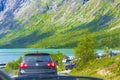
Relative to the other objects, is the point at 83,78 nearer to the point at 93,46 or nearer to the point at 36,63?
the point at 36,63

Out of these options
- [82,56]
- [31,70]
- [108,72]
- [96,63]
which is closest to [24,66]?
[31,70]

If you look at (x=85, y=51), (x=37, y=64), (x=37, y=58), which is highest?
(x=85, y=51)

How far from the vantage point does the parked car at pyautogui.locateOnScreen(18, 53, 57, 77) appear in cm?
2353

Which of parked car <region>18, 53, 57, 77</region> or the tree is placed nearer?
parked car <region>18, 53, 57, 77</region>

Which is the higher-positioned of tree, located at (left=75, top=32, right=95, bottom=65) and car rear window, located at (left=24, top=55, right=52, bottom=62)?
tree, located at (left=75, top=32, right=95, bottom=65)

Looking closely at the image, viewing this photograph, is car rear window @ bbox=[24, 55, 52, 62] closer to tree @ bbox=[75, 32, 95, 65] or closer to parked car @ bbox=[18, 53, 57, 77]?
parked car @ bbox=[18, 53, 57, 77]

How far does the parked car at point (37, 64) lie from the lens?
926 inches

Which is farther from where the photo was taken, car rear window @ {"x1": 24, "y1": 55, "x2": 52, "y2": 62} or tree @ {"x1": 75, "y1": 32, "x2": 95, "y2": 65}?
tree @ {"x1": 75, "y1": 32, "x2": 95, "y2": 65}

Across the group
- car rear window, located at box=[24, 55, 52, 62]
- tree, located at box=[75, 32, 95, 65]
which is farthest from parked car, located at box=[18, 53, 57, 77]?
tree, located at box=[75, 32, 95, 65]

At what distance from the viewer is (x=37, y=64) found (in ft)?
76.8

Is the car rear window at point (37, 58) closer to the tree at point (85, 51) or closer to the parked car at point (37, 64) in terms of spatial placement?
the parked car at point (37, 64)

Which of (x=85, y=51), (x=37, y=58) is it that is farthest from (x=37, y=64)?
(x=85, y=51)

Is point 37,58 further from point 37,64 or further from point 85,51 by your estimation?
point 85,51

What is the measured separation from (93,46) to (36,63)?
25630 mm
